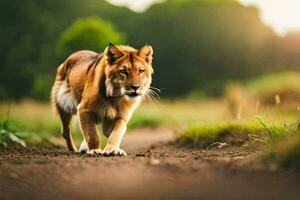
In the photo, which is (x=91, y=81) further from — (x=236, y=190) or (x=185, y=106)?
(x=185, y=106)

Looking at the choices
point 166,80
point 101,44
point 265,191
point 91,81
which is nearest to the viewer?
point 265,191

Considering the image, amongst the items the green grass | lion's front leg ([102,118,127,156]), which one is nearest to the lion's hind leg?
the green grass

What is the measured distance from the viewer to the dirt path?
5.86 m

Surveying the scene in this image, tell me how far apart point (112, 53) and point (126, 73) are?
0.36m

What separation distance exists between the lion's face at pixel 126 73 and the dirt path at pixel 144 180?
209 cm

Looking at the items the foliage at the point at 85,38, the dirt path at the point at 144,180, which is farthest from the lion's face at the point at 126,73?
the foliage at the point at 85,38

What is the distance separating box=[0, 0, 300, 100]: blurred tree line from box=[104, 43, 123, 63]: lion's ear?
23056 millimetres

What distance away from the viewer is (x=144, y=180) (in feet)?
20.6

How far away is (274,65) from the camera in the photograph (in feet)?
144

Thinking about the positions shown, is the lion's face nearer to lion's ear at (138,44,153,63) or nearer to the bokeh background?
lion's ear at (138,44,153,63)

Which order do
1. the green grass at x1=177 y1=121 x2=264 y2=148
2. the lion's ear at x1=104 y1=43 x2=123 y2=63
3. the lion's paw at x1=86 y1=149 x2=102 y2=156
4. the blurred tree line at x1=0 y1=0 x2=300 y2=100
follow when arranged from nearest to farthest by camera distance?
the lion's paw at x1=86 y1=149 x2=102 y2=156
the lion's ear at x1=104 y1=43 x2=123 y2=63
the green grass at x1=177 y1=121 x2=264 y2=148
the blurred tree line at x1=0 y1=0 x2=300 y2=100

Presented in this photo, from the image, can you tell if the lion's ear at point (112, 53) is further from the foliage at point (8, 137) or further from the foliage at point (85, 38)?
the foliage at point (85, 38)

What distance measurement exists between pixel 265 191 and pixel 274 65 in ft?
127

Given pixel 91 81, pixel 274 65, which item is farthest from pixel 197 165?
pixel 274 65
